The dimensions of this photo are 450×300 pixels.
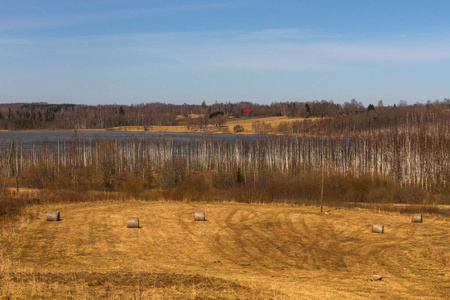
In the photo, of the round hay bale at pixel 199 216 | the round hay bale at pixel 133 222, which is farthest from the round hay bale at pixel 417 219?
the round hay bale at pixel 133 222

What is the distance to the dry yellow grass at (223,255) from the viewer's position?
15133 mm

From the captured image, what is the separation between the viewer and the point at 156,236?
25.8 metres

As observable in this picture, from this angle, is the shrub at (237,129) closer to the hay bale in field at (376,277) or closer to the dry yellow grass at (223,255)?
the dry yellow grass at (223,255)

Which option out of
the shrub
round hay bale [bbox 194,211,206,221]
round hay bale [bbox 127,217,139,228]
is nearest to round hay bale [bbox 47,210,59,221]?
round hay bale [bbox 127,217,139,228]

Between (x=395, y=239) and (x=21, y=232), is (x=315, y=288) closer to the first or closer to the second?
(x=395, y=239)

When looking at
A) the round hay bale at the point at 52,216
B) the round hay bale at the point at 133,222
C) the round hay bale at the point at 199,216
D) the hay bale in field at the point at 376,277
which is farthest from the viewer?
the round hay bale at the point at 199,216

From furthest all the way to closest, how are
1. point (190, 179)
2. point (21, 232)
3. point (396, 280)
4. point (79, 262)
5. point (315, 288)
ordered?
point (190, 179) → point (21, 232) → point (79, 262) → point (396, 280) → point (315, 288)

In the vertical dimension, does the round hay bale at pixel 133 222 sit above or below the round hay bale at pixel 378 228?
above

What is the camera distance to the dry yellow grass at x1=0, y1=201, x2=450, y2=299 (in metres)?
15.1

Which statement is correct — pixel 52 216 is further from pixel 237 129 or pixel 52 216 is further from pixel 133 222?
pixel 237 129

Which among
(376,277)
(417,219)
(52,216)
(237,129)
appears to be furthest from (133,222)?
(237,129)

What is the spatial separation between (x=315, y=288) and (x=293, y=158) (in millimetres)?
66725

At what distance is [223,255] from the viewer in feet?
72.7

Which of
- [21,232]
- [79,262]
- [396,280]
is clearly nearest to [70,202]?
[21,232]
